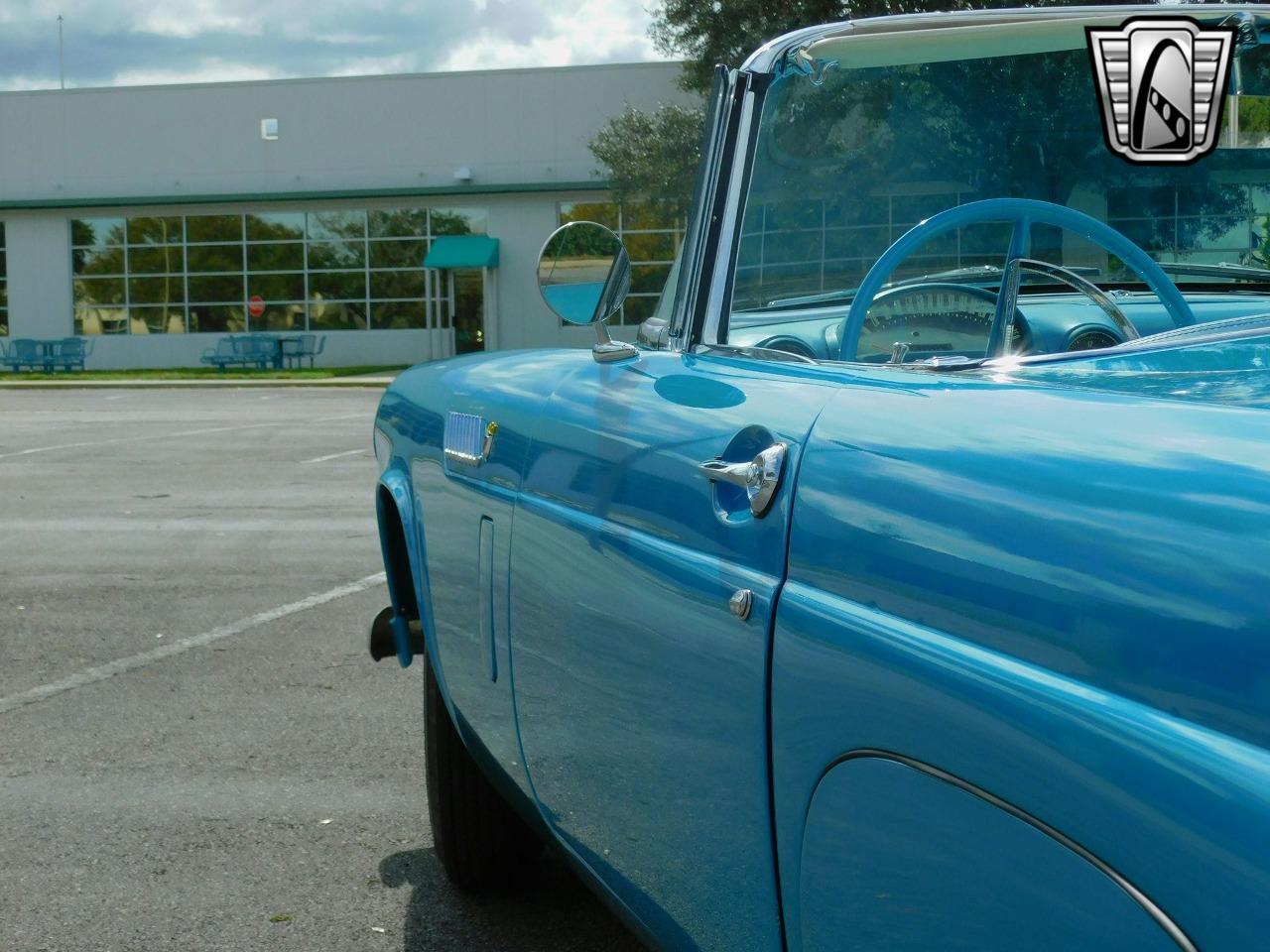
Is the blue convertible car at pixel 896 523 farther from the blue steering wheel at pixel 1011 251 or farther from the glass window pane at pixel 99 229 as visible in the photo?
the glass window pane at pixel 99 229

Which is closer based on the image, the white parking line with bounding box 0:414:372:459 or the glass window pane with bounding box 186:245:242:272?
the white parking line with bounding box 0:414:372:459

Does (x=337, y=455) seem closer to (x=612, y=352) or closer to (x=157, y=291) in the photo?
(x=612, y=352)

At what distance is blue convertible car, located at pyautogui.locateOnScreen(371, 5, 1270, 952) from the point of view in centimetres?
119

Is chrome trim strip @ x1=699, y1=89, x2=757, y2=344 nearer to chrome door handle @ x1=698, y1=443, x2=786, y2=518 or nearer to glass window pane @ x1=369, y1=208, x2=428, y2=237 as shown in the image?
chrome door handle @ x1=698, y1=443, x2=786, y2=518

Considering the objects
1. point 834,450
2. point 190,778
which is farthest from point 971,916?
point 190,778

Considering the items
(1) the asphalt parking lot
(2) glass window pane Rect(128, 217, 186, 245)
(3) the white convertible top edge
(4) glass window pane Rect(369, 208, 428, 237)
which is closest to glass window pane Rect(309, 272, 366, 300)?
(4) glass window pane Rect(369, 208, 428, 237)

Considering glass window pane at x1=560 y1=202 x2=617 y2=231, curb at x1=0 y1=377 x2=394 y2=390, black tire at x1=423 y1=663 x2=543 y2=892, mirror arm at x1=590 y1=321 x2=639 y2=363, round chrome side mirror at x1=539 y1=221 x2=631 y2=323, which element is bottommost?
curb at x1=0 y1=377 x2=394 y2=390

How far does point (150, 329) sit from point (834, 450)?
3782 centimetres

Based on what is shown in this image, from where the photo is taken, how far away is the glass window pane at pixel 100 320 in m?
37.7

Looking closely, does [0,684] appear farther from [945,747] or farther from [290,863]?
[945,747]

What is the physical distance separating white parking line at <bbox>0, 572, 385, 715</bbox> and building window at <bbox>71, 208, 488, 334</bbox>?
28961 millimetres

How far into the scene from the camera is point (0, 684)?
5488mm

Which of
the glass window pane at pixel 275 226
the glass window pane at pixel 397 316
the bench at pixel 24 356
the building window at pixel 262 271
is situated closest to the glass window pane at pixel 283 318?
the building window at pixel 262 271

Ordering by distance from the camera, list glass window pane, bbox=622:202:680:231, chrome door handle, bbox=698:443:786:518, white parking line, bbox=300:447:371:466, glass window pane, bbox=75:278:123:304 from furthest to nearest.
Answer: glass window pane, bbox=75:278:123:304 < glass window pane, bbox=622:202:680:231 < white parking line, bbox=300:447:371:466 < chrome door handle, bbox=698:443:786:518
